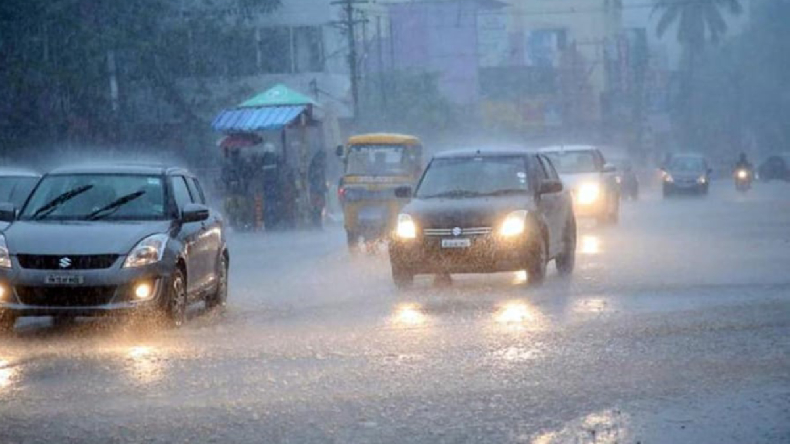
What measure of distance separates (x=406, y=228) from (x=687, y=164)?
1557 inches

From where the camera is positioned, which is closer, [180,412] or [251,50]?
[180,412]

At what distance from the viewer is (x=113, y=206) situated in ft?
49.4

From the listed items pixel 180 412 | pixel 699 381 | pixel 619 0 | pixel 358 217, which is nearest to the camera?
pixel 180 412

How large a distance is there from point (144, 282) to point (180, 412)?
4617mm

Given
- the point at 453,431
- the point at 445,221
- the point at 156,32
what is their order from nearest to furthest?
the point at 453,431 < the point at 445,221 < the point at 156,32

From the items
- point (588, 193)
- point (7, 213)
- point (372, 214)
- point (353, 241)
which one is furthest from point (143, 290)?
point (588, 193)

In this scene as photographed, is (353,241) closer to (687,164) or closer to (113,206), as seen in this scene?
(113,206)

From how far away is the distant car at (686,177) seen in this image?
55.6 meters

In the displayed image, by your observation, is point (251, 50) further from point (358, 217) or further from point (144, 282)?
point (144, 282)

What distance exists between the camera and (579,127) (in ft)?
299

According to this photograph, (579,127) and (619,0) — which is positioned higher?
(619,0)

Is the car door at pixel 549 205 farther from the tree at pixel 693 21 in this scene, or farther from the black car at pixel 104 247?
the tree at pixel 693 21

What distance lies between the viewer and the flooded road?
8852 millimetres

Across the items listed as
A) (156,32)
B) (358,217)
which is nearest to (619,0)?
(156,32)
